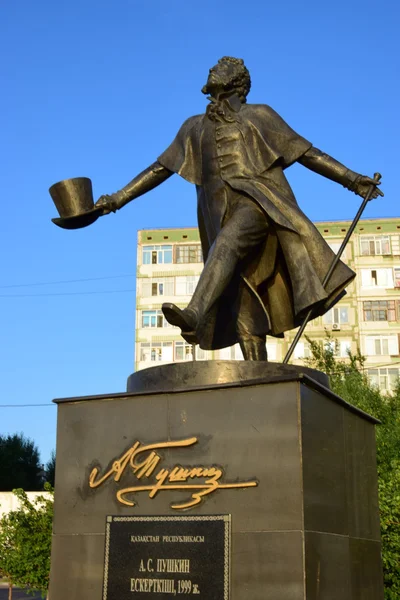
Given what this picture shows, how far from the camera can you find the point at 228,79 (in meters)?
8.23

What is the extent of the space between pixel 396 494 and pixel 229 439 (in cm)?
1124

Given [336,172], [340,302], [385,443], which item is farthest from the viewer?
[340,302]

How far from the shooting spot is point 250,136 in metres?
8.04

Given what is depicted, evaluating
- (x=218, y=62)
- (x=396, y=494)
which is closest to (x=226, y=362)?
(x=218, y=62)

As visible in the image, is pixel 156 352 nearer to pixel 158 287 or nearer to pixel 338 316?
pixel 158 287

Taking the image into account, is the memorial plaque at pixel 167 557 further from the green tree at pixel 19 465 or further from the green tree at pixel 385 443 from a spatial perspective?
the green tree at pixel 19 465

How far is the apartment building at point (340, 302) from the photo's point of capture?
45.8 m

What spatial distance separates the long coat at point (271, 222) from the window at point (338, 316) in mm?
38805

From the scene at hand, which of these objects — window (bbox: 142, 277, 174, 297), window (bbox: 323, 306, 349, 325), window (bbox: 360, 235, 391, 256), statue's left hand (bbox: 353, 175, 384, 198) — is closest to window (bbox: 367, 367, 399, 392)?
window (bbox: 323, 306, 349, 325)

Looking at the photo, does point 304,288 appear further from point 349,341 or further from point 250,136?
point 349,341

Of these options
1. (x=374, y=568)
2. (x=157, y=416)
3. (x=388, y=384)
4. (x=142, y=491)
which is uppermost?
(x=388, y=384)

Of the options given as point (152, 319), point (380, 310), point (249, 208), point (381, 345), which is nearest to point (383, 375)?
point (381, 345)
